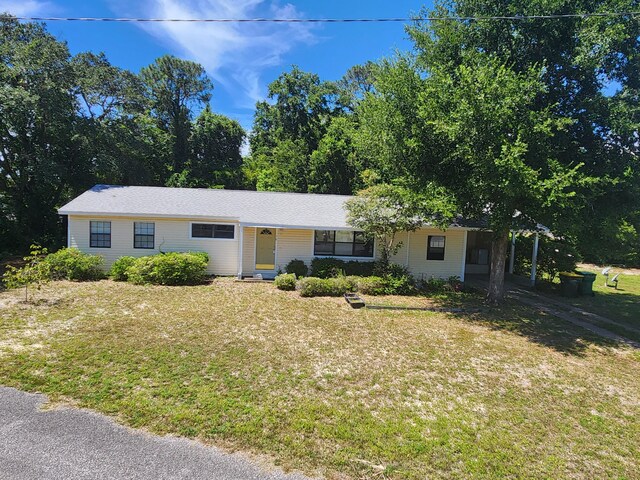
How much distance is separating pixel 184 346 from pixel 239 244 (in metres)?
7.87

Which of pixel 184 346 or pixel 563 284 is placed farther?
pixel 563 284

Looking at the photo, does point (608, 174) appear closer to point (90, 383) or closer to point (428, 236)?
point (428, 236)

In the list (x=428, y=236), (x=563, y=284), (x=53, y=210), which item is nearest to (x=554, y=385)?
(x=428, y=236)

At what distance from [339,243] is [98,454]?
1198cm

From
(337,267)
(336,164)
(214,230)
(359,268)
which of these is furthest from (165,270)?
(336,164)

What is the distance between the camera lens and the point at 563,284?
1491cm

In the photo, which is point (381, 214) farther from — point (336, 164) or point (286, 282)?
point (336, 164)

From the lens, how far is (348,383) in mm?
6066

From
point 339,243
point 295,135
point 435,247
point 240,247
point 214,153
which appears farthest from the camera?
point 214,153

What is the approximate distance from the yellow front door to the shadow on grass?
7169mm

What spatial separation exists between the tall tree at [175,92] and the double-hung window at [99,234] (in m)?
18.2

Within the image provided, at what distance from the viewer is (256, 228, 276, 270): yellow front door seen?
15445 mm

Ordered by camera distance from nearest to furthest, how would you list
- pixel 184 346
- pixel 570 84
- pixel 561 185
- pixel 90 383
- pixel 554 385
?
pixel 90 383 < pixel 554 385 < pixel 184 346 < pixel 561 185 < pixel 570 84

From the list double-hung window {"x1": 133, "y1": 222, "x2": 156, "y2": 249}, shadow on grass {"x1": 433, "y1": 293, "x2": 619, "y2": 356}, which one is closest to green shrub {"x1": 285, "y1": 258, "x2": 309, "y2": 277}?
Result: shadow on grass {"x1": 433, "y1": 293, "x2": 619, "y2": 356}
